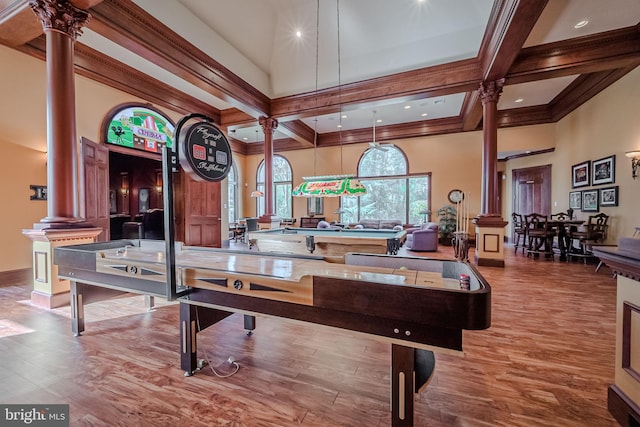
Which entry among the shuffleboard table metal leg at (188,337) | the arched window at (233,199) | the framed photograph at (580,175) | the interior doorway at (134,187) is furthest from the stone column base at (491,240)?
the interior doorway at (134,187)

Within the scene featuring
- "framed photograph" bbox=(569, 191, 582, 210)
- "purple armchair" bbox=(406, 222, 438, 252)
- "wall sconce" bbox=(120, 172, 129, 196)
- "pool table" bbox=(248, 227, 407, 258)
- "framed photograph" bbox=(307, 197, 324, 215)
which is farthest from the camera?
"framed photograph" bbox=(307, 197, 324, 215)

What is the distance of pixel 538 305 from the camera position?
323 cm

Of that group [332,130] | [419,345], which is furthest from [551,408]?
[332,130]

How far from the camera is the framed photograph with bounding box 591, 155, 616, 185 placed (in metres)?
5.31

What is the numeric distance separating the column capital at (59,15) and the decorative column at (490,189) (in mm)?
6305

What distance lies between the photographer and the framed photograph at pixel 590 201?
587cm

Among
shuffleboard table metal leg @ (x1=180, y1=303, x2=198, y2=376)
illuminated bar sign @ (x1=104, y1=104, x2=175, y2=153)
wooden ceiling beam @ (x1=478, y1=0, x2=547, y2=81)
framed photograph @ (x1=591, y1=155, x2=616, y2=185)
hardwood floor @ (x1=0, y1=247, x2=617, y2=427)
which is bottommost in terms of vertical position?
hardwood floor @ (x1=0, y1=247, x2=617, y2=427)

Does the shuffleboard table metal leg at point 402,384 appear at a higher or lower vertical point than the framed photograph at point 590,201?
lower

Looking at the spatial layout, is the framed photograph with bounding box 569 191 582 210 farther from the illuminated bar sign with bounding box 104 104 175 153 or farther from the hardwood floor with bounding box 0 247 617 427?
the illuminated bar sign with bounding box 104 104 175 153

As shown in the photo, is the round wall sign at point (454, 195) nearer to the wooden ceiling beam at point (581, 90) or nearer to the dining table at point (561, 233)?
the dining table at point (561, 233)

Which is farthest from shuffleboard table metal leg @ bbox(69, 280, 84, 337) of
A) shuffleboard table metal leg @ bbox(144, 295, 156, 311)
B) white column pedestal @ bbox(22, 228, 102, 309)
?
white column pedestal @ bbox(22, 228, 102, 309)

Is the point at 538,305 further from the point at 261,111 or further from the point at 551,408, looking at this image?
the point at 261,111

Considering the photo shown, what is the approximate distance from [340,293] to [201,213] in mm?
6452

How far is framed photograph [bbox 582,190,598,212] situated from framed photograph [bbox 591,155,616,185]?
0.83ft
